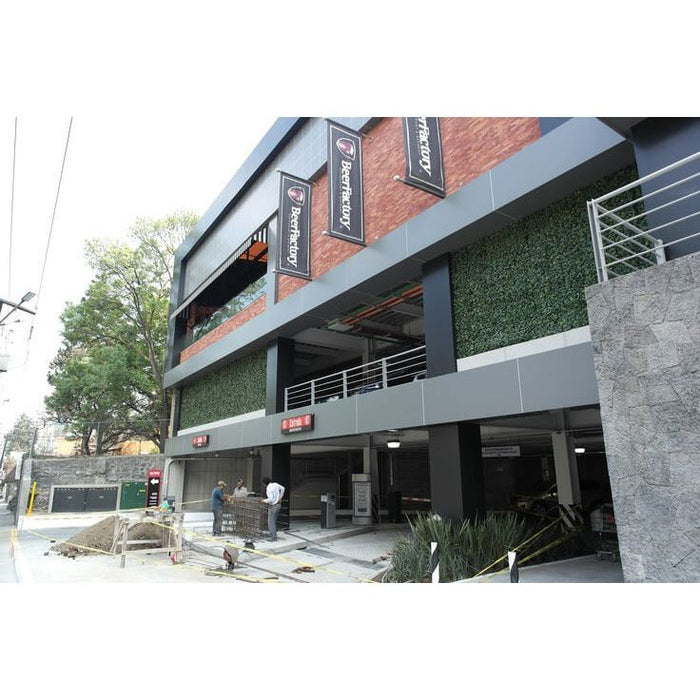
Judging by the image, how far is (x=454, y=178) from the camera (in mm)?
11109

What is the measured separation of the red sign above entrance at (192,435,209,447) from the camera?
70.4 feet

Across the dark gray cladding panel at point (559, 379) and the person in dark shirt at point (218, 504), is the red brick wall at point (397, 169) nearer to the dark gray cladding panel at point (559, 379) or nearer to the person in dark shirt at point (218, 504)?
the dark gray cladding panel at point (559, 379)

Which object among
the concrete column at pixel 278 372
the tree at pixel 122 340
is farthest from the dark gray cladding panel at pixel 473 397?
the tree at pixel 122 340

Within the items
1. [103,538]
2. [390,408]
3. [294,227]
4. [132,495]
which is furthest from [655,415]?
[132,495]

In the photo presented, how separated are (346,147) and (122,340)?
3017 cm

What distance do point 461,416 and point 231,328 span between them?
546 inches

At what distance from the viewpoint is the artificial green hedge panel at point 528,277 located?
887 cm

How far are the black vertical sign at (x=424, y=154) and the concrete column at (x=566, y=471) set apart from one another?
22.2ft

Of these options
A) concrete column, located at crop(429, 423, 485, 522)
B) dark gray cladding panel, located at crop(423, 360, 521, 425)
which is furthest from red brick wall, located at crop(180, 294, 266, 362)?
concrete column, located at crop(429, 423, 485, 522)

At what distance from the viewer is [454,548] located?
8977mm

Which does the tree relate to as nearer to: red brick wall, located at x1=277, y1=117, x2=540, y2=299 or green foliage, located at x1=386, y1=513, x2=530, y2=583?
red brick wall, located at x1=277, y1=117, x2=540, y2=299

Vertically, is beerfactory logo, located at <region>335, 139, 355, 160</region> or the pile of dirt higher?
beerfactory logo, located at <region>335, 139, 355, 160</region>

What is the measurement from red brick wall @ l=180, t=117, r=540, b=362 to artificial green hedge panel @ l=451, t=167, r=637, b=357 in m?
1.56

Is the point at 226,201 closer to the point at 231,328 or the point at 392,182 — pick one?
the point at 231,328
